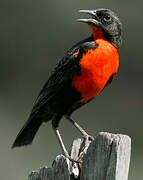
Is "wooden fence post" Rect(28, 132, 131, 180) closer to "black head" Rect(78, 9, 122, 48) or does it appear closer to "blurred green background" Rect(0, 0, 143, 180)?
"black head" Rect(78, 9, 122, 48)

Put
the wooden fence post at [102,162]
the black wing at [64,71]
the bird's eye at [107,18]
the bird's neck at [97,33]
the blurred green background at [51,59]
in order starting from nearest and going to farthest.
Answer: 1. the wooden fence post at [102,162]
2. the black wing at [64,71]
3. the bird's neck at [97,33]
4. the bird's eye at [107,18]
5. the blurred green background at [51,59]

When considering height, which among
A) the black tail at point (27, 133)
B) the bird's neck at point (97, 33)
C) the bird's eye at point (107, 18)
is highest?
the bird's eye at point (107, 18)

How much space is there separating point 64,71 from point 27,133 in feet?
3.01

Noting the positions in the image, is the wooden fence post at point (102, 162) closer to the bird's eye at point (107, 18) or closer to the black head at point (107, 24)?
the black head at point (107, 24)

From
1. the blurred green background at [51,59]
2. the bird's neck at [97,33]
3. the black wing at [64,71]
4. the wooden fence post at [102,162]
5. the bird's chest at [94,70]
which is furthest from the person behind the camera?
the blurred green background at [51,59]

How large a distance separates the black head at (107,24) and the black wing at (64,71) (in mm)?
202

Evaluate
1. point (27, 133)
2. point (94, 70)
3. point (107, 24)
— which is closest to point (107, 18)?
point (107, 24)

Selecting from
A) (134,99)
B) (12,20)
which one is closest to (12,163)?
(134,99)

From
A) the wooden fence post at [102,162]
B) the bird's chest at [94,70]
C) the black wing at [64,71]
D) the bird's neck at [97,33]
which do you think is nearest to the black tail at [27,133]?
the black wing at [64,71]

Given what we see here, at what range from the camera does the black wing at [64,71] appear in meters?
5.99

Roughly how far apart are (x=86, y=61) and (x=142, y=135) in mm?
5148

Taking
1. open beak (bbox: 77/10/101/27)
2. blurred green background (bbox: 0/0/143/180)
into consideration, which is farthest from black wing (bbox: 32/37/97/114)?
blurred green background (bbox: 0/0/143/180)

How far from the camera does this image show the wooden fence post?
421 cm

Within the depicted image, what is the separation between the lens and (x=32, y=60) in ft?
42.4
